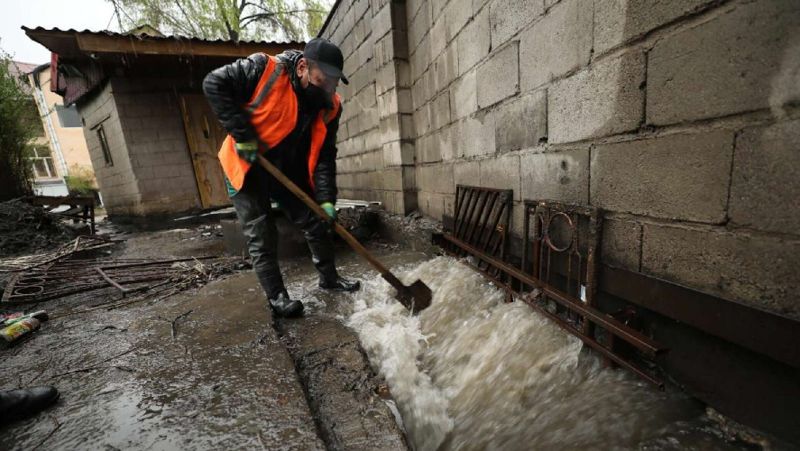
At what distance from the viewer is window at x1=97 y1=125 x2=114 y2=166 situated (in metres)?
8.19

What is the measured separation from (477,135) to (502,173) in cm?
46

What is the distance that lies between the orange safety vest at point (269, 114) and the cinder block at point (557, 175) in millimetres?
1689

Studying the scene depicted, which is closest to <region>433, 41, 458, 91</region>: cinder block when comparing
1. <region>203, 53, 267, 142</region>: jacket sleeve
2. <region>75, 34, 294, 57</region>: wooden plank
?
<region>203, 53, 267, 142</region>: jacket sleeve

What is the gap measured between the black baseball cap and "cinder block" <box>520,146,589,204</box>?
56.3 inches

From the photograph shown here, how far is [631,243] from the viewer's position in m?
1.51

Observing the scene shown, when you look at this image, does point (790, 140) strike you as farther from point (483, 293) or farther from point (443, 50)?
point (443, 50)

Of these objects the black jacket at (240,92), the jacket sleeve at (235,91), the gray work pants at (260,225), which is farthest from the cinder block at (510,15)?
the gray work pants at (260,225)

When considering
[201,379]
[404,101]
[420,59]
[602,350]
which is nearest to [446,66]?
[420,59]

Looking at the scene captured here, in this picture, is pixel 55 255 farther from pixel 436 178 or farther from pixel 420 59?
pixel 420 59

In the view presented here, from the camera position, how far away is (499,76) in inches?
90.8

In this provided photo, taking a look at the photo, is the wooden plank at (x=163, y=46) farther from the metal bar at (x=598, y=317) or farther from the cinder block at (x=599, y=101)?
the metal bar at (x=598, y=317)

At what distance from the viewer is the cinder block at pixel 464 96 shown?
2650 millimetres

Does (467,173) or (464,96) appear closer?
(464,96)

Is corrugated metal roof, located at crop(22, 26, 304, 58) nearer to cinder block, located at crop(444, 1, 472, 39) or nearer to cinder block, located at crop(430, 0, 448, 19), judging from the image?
cinder block, located at crop(430, 0, 448, 19)
